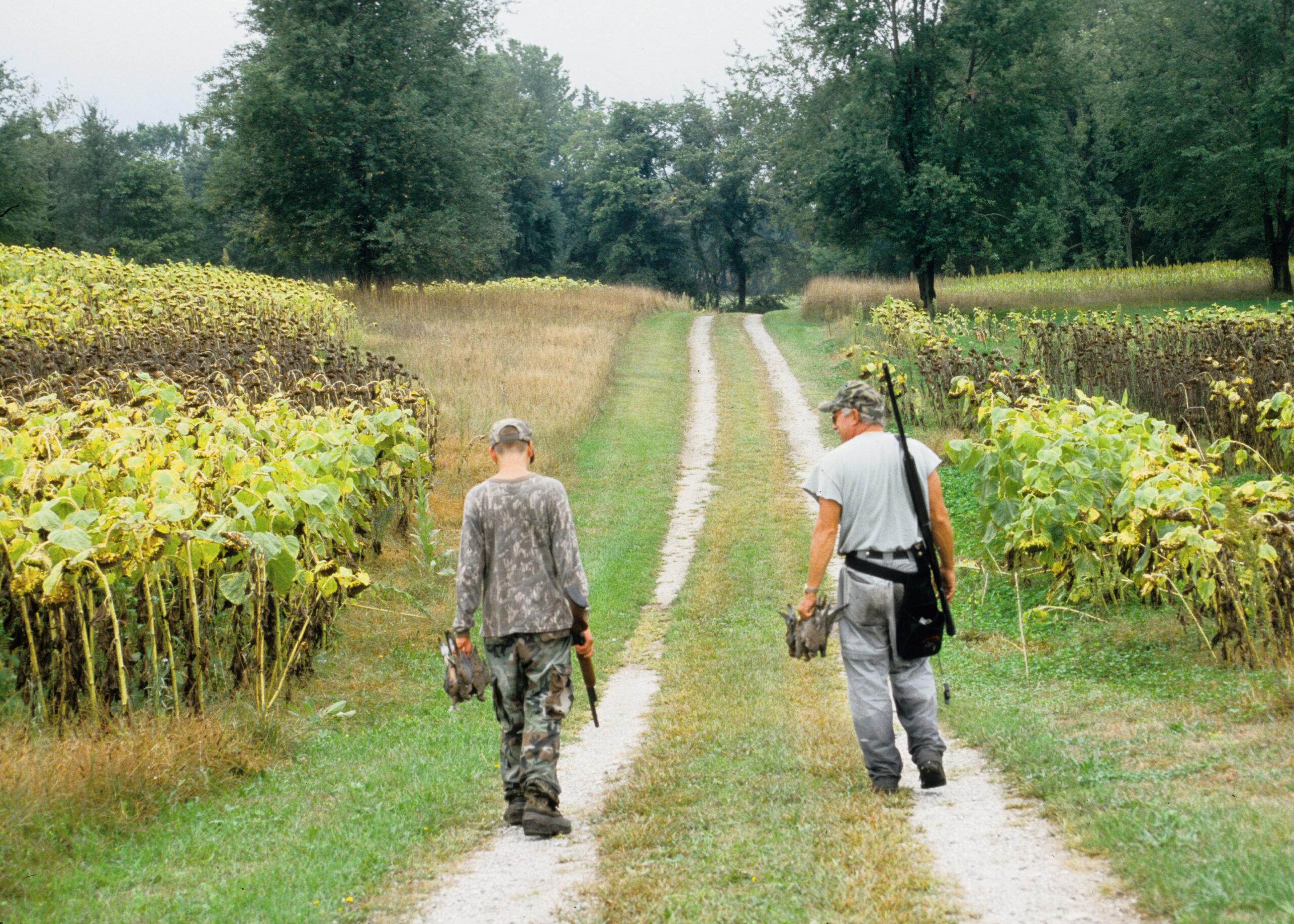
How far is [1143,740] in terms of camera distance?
559 centimetres

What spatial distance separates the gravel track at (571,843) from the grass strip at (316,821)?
0.19 meters

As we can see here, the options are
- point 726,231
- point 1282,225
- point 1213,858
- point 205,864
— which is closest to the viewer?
point 1213,858

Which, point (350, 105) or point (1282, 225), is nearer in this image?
point (350, 105)

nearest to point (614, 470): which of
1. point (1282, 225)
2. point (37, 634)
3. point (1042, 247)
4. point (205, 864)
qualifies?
point (37, 634)

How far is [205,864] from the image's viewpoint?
15.7ft

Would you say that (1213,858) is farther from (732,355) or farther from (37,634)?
(732,355)

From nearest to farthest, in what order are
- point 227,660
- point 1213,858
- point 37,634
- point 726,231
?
point 1213,858
point 37,634
point 227,660
point 726,231

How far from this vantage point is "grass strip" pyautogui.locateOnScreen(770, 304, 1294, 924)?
380 centimetres

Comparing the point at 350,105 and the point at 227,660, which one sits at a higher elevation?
the point at 350,105

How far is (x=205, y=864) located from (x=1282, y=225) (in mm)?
39142

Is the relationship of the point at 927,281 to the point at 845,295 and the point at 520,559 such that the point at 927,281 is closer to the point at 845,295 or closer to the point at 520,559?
the point at 845,295

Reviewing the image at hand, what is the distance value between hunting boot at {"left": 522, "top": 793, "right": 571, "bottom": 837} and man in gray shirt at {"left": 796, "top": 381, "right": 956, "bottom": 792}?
4.86ft

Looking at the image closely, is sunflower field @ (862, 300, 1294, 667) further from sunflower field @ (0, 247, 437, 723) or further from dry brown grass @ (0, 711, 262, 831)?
dry brown grass @ (0, 711, 262, 831)

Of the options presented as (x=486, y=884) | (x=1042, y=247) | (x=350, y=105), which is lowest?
(x=486, y=884)
